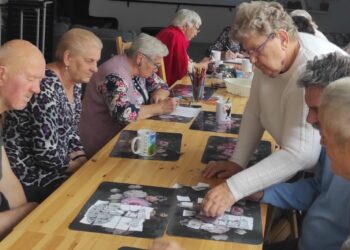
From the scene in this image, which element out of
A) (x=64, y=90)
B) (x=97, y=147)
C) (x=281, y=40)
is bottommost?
(x=97, y=147)

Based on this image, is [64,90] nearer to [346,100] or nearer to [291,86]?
[291,86]

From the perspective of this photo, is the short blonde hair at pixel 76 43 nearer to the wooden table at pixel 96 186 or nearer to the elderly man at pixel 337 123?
the wooden table at pixel 96 186

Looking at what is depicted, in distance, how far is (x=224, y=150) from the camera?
2191mm

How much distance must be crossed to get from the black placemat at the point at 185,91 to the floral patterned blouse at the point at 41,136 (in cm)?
110

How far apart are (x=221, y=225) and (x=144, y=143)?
0.63 m

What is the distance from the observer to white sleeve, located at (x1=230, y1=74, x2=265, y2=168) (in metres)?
2.02

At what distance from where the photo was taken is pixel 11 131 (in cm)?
212

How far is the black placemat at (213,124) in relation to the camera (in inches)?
97.8

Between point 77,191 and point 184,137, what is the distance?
75 centimetres

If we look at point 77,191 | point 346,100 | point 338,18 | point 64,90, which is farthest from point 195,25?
point 338,18

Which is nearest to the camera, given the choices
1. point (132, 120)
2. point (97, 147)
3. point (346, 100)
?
point (346, 100)

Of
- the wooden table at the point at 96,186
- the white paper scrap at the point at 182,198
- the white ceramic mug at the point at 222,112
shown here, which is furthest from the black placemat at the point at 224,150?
→ the white paper scrap at the point at 182,198

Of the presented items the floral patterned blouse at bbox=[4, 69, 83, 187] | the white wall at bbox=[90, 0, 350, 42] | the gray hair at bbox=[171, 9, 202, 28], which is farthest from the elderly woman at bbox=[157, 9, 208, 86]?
the white wall at bbox=[90, 0, 350, 42]

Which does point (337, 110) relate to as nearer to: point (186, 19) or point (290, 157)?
point (290, 157)
